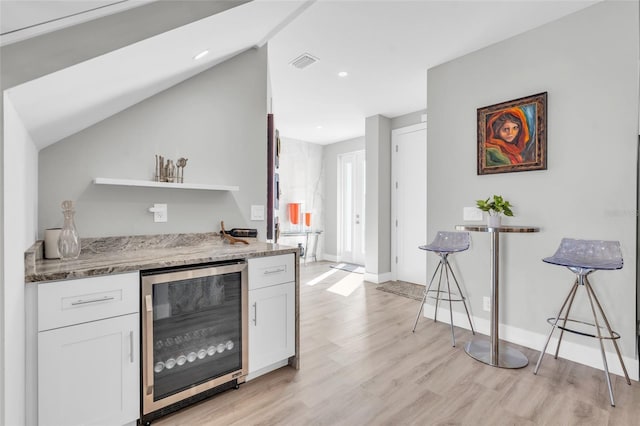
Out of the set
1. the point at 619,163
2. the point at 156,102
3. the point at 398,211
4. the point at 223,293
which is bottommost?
the point at 223,293

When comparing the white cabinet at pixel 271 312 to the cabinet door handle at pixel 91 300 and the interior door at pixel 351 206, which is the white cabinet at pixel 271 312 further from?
the interior door at pixel 351 206

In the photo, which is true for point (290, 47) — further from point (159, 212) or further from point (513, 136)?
point (513, 136)

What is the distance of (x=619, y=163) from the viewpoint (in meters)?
2.10

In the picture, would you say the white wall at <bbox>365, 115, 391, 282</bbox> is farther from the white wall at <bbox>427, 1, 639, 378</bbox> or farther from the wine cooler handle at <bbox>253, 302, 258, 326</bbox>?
the wine cooler handle at <bbox>253, 302, 258, 326</bbox>

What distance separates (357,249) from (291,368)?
4.25 m

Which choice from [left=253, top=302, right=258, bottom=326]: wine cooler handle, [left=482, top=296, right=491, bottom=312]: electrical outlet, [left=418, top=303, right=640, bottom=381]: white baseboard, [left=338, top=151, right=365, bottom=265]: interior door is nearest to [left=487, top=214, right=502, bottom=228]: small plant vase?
[left=482, top=296, right=491, bottom=312]: electrical outlet

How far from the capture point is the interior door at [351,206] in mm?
6207

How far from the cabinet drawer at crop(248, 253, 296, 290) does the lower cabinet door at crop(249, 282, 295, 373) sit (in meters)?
0.04

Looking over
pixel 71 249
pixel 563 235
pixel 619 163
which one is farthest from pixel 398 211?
pixel 71 249

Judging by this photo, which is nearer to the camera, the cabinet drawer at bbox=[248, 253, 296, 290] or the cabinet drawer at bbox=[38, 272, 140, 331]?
the cabinet drawer at bbox=[38, 272, 140, 331]

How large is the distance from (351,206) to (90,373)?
5.38 metres

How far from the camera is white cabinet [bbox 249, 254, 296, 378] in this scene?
1924 mm

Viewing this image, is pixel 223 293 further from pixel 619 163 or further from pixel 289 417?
pixel 619 163

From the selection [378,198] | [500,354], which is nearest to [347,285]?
[378,198]
